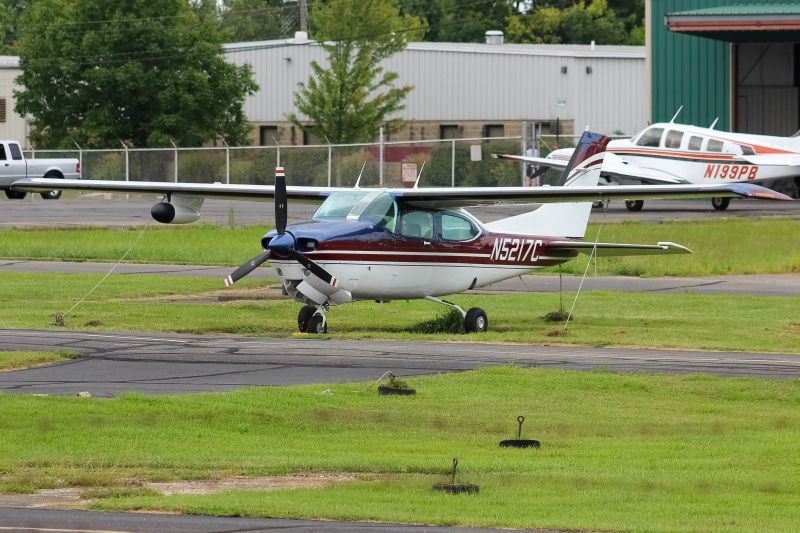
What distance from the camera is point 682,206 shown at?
48156 millimetres

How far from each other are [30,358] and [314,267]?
450 cm

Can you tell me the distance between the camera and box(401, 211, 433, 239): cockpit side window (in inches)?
781

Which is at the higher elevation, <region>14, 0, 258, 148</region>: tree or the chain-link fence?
<region>14, 0, 258, 148</region>: tree

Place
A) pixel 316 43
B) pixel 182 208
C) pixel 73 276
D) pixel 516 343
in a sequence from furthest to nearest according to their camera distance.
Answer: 1. pixel 316 43
2. pixel 73 276
3. pixel 182 208
4. pixel 516 343

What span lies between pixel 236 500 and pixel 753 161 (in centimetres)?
3669

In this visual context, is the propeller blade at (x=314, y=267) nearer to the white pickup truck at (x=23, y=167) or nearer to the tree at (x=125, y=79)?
the white pickup truck at (x=23, y=167)

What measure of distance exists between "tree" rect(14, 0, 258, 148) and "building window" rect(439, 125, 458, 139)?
11.4 m

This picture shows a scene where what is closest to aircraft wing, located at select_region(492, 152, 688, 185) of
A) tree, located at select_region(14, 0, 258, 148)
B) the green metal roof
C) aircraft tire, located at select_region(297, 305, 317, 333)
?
the green metal roof

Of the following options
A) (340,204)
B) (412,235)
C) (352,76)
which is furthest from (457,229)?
(352,76)

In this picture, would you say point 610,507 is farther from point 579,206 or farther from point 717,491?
point 579,206

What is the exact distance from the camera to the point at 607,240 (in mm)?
33688

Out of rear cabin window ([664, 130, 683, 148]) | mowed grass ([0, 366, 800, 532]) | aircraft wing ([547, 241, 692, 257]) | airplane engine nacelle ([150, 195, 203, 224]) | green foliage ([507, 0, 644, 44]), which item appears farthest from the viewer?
green foliage ([507, 0, 644, 44])

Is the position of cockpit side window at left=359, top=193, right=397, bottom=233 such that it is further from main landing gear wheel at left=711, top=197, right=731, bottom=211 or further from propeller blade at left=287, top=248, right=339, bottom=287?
main landing gear wheel at left=711, top=197, right=731, bottom=211

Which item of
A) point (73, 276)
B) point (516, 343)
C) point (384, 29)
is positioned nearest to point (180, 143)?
point (384, 29)
